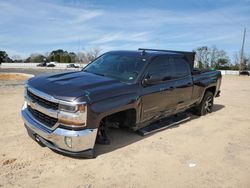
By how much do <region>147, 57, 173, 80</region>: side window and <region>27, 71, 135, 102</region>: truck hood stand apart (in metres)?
0.86

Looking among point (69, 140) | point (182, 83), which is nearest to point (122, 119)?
point (69, 140)

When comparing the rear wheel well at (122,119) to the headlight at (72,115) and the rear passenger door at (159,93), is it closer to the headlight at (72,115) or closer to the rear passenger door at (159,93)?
the rear passenger door at (159,93)

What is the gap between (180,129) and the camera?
6066 mm

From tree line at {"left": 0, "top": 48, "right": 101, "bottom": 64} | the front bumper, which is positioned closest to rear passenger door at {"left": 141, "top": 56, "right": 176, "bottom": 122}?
the front bumper

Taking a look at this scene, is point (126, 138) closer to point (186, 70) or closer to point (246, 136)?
point (186, 70)

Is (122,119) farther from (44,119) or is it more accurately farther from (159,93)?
(44,119)

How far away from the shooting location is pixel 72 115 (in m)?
3.76

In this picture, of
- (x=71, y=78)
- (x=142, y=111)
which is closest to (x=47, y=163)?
(x=71, y=78)

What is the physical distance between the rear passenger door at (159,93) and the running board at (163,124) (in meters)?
0.36

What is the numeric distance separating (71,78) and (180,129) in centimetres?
299

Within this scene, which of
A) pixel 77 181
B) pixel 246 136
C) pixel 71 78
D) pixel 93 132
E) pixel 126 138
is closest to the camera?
pixel 77 181

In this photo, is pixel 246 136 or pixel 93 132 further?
pixel 246 136

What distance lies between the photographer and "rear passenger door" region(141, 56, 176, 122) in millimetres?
4977

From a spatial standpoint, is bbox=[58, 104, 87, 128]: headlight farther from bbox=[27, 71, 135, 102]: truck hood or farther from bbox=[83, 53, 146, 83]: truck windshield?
bbox=[83, 53, 146, 83]: truck windshield
